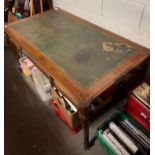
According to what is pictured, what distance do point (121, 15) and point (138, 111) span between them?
2.58ft

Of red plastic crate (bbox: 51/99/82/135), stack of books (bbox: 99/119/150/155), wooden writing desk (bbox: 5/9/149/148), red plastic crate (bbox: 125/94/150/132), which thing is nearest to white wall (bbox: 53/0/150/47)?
wooden writing desk (bbox: 5/9/149/148)

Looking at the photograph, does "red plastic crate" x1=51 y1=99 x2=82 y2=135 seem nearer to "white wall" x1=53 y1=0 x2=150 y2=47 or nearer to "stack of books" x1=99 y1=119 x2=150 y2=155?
"stack of books" x1=99 y1=119 x2=150 y2=155

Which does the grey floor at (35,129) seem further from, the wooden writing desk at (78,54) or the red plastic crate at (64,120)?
the wooden writing desk at (78,54)

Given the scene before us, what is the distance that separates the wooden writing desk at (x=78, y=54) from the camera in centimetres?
97

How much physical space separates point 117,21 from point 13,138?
1.37 metres

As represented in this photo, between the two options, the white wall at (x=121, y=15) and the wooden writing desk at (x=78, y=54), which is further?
the white wall at (x=121, y=15)

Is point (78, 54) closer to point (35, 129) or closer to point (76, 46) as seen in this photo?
point (76, 46)

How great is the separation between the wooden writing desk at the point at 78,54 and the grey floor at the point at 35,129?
0.16m

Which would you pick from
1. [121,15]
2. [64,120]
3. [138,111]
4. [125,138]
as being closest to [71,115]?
[64,120]

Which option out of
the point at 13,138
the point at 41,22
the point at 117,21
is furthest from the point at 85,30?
the point at 13,138

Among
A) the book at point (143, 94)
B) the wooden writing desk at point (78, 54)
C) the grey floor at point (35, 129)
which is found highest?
the wooden writing desk at point (78, 54)

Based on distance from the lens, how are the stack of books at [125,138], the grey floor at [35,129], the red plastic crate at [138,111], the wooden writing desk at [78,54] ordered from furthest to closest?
1. the grey floor at [35,129]
2. the red plastic crate at [138,111]
3. the stack of books at [125,138]
4. the wooden writing desk at [78,54]

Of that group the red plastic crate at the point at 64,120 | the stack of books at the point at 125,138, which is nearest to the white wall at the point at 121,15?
the stack of books at the point at 125,138

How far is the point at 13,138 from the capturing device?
4.68 ft
